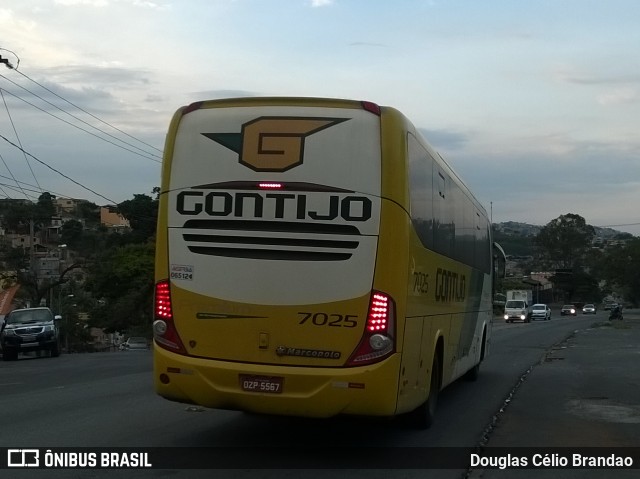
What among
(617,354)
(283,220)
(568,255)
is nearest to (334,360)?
(283,220)

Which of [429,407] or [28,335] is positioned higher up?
[429,407]

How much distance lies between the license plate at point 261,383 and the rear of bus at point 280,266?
0.04ft

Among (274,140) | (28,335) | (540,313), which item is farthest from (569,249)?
(274,140)

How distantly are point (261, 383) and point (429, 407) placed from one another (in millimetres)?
3095

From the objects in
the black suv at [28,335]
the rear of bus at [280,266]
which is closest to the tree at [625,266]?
the black suv at [28,335]

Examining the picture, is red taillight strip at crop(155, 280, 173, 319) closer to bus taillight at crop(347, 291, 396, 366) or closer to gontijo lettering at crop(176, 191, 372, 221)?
gontijo lettering at crop(176, 191, 372, 221)

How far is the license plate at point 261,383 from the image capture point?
838 cm

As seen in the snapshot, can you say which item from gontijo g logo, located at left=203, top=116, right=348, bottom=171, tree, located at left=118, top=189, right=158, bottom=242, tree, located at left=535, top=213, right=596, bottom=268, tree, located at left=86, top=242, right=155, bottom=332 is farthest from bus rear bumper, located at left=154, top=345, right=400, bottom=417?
tree, located at left=535, top=213, right=596, bottom=268

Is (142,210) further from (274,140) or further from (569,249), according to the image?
(569,249)

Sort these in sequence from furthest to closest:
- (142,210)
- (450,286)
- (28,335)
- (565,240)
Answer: (565,240)
(142,210)
(28,335)
(450,286)

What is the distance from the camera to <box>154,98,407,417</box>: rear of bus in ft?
27.3

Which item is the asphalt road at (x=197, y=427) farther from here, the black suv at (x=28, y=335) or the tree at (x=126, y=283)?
the tree at (x=126, y=283)

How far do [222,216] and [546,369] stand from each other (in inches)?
545

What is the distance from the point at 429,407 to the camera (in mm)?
10766
